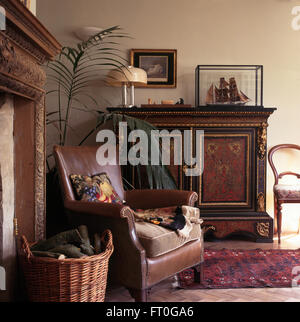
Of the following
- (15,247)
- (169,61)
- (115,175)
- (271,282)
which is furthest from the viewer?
(169,61)

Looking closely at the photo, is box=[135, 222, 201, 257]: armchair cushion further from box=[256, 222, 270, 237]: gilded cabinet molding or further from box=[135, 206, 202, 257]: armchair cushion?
box=[256, 222, 270, 237]: gilded cabinet molding

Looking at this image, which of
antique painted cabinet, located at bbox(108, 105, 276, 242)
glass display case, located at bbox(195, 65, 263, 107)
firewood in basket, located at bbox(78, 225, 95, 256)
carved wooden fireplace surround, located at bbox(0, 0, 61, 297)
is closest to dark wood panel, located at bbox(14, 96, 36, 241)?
carved wooden fireplace surround, located at bbox(0, 0, 61, 297)

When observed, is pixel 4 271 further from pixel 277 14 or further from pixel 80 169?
pixel 277 14

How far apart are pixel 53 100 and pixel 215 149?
183cm

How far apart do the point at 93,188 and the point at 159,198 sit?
531mm

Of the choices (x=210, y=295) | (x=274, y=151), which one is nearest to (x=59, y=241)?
(x=210, y=295)

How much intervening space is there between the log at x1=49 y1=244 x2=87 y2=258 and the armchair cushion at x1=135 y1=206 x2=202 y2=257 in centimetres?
39

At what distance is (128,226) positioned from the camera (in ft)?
6.92

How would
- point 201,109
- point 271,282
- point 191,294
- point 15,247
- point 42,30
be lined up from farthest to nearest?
point 201,109 < point 271,282 < point 191,294 < point 15,247 < point 42,30

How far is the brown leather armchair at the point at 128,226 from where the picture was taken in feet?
6.95

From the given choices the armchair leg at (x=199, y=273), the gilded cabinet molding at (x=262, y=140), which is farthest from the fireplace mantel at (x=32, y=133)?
the gilded cabinet molding at (x=262, y=140)

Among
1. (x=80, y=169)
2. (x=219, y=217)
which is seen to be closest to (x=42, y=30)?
(x=80, y=169)

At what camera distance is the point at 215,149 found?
3.66 m

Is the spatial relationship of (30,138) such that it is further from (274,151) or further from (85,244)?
(274,151)
